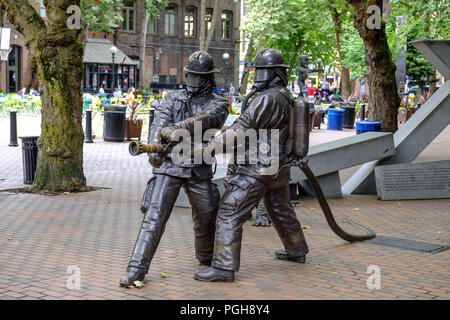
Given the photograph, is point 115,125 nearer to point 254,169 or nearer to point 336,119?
point 336,119

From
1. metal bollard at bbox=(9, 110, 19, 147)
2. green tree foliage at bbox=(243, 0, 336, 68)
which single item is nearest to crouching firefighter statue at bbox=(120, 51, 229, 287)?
metal bollard at bbox=(9, 110, 19, 147)

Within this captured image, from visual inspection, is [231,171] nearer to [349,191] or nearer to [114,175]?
[349,191]

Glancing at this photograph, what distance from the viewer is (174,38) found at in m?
53.4

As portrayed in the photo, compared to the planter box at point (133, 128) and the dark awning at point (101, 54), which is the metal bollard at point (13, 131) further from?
the dark awning at point (101, 54)

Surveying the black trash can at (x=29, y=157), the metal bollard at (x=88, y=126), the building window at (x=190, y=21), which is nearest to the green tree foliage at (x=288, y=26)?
the building window at (x=190, y=21)

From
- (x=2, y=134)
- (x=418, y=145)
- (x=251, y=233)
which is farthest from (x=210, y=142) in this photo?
(x=2, y=134)

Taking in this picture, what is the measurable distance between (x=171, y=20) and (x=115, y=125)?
117 ft

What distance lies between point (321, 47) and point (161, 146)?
3813cm

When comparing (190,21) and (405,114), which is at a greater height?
(190,21)

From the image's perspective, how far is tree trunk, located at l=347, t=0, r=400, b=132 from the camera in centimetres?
1449

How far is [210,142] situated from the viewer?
5664mm

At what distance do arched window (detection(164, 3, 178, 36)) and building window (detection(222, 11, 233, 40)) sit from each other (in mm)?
4755

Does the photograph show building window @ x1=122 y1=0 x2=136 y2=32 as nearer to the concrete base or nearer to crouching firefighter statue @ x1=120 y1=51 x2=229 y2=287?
the concrete base

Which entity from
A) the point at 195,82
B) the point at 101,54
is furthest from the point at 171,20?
the point at 195,82
